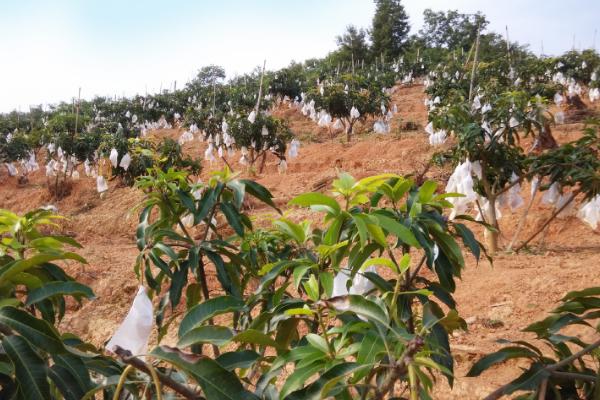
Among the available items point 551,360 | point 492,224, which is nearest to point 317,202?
point 551,360

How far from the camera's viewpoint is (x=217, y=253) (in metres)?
1.49

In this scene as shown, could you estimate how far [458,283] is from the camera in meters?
4.18

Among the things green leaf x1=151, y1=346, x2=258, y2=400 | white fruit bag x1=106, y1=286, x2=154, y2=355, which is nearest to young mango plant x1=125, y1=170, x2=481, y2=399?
green leaf x1=151, y1=346, x2=258, y2=400

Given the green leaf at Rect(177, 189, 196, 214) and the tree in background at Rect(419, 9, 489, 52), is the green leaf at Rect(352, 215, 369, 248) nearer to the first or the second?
the green leaf at Rect(177, 189, 196, 214)

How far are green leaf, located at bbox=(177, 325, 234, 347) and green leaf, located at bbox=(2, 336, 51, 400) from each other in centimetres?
19

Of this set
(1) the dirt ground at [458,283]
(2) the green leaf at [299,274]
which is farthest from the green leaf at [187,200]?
(2) the green leaf at [299,274]

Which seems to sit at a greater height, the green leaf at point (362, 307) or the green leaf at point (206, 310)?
the green leaf at point (362, 307)

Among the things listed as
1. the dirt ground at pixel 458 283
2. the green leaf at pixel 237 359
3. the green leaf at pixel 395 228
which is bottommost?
the dirt ground at pixel 458 283

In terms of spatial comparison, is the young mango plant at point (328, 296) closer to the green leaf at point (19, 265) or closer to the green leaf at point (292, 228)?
the green leaf at point (292, 228)

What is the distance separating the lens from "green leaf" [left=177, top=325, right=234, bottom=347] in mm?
744

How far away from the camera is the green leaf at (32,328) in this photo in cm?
69

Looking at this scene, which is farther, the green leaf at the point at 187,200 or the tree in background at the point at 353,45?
the tree in background at the point at 353,45

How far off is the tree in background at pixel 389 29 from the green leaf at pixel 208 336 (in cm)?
3231

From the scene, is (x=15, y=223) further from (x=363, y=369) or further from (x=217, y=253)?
(x=363, y=369)
